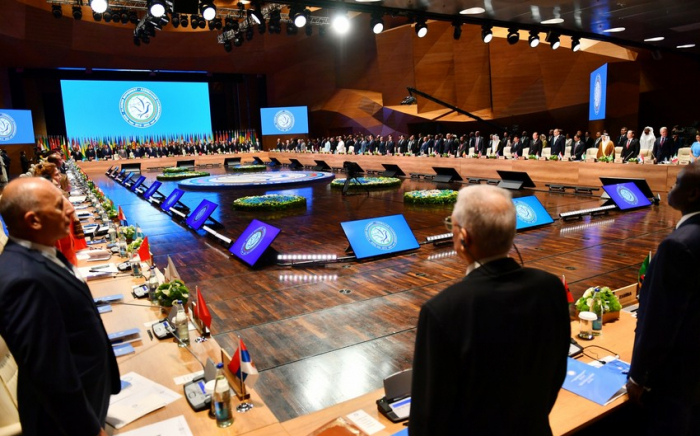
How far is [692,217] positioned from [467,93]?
56.8ft

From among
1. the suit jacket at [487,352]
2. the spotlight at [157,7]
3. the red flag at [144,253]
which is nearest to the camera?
the suit jacket at [487,352]

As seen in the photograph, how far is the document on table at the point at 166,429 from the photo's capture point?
1717 millimetres

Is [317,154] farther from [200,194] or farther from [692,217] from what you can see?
[692,217]

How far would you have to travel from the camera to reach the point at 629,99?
44.4 feet

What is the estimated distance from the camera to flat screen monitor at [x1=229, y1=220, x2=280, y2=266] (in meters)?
5.50

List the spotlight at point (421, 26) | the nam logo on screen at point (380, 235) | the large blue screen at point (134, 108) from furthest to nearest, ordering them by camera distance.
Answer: the large blue screen at point (134, 108) < the spotlight at point (421, 26) < the nam logo on screen at point (380, 235)

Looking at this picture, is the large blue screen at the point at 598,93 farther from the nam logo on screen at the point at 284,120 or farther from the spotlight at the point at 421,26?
the nam logo on screen at the point at 284,120

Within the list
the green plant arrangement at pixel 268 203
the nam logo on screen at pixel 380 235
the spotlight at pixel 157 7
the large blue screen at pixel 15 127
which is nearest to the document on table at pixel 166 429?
the nam logo on screen at pixel 380 235

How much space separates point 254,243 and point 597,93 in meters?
11.9

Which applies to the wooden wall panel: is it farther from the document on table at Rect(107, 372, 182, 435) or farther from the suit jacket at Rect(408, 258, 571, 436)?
the suit jacket at Rect(408, 258, 571, 436)

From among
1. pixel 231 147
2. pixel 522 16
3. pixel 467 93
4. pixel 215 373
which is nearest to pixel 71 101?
pixel 231 147

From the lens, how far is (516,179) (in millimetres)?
11422

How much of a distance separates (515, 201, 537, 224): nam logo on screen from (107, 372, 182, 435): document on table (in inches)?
236

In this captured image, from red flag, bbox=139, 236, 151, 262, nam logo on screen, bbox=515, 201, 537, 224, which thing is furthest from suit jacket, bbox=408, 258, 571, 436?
nam logo on screen, bbox=515, 201, 537, 224
